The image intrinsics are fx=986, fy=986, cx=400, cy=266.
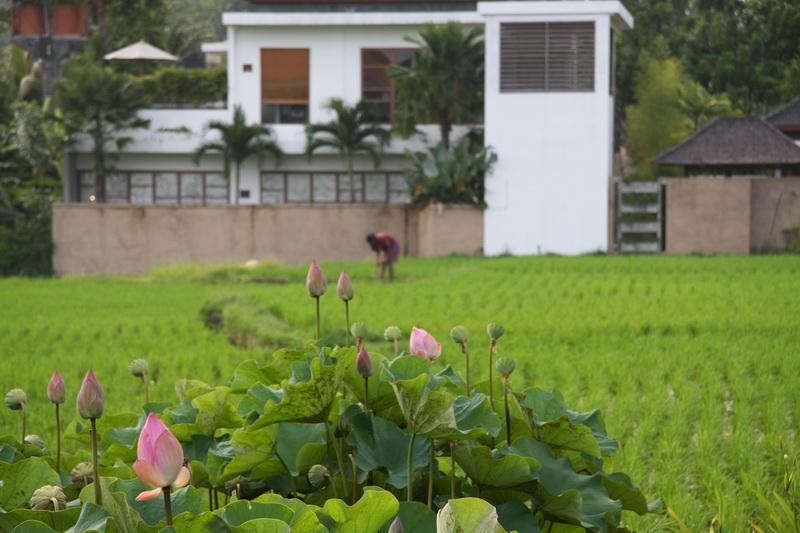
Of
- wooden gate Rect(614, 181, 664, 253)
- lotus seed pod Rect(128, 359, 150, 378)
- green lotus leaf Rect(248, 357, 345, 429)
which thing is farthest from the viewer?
wooden gate Rect(614, 181, 664, 253)

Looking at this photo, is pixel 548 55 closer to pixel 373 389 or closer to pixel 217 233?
pixel 217 233

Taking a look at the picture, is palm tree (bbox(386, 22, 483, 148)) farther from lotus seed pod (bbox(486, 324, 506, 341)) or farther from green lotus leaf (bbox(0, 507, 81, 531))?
green lotus leaf (bbox(0, 507, 81, 531))

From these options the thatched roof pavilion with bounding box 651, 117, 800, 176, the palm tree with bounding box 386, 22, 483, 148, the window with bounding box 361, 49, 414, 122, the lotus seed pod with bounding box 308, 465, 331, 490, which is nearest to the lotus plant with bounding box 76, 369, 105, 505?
the lotus seed pod with bounding box 308, 465, 331, 490

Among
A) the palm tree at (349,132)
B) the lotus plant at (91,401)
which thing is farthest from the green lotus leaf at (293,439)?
the palm tree at (349,132)

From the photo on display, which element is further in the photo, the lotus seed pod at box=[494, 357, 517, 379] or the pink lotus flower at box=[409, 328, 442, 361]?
the pink lotus flower at box=[409, 328, 442, 361]

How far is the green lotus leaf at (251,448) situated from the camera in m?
2.22

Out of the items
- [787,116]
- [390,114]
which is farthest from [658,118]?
[390,114]

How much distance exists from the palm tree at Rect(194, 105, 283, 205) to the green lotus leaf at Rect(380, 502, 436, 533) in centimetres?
2178

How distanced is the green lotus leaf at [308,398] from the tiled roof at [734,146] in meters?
17.6

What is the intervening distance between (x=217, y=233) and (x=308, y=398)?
69.5ft

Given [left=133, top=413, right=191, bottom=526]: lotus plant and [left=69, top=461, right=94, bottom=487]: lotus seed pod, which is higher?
[left=133, top=413, right=191, bottom=526]: lotus plant

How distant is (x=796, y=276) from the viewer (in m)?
11.8

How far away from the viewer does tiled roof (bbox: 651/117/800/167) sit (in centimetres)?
1850

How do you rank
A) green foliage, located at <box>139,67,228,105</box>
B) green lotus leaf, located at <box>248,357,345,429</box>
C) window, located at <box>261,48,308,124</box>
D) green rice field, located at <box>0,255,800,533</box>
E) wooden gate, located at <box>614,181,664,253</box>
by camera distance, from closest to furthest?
green lotus leaf, located at <box>248,357,345,429</box>, green rice field, located at <box>0,255,800,533</box>, wooden gate, located at <box>614,181,664,253</box>, window, located at <box>261,48,308,124</box>, green foliage, located at <box>139,67,228,105</box>
